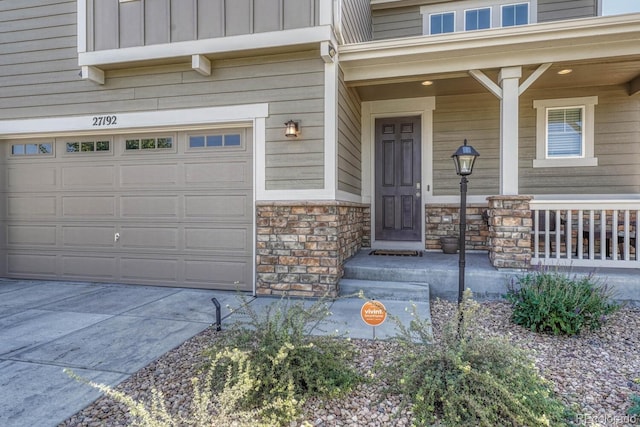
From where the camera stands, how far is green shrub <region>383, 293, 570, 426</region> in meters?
1.91

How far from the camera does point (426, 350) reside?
2.29 meters

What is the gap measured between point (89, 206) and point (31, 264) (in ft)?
4.24

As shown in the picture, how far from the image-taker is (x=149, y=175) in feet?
16.2

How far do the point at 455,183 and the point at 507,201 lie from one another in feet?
4.92

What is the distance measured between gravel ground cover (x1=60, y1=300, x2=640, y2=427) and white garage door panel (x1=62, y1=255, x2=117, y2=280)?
261 cm

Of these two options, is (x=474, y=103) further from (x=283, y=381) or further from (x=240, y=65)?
(x=283, y=381)

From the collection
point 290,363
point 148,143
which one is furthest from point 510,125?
point 148,143

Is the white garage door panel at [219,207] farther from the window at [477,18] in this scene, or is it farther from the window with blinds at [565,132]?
the window at [477,18]

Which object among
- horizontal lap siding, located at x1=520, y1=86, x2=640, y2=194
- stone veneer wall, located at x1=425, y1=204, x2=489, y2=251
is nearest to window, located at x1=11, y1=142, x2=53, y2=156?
stone veneer wall, located at x1=425, y1=204, x2=489, y2=251

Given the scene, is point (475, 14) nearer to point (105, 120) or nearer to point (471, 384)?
point (105, 120)

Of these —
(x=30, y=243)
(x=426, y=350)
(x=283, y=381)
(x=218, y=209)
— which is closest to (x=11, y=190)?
(x=30, y=243)

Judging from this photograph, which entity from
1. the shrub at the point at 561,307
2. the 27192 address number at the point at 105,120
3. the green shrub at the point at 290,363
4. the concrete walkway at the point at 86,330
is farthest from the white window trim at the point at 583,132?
the 27192 address number at the point at 105,120

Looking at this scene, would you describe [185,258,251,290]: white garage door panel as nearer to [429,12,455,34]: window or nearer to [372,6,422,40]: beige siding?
[372,6,422,40]: beige siding

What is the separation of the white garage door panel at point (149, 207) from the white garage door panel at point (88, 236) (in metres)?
0.35
